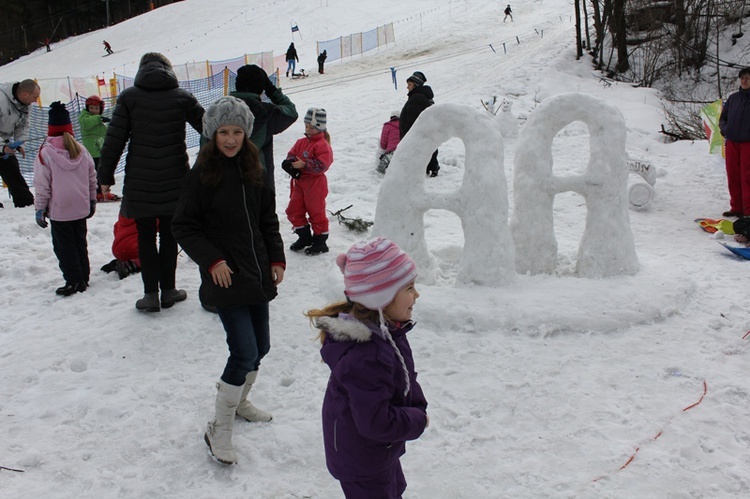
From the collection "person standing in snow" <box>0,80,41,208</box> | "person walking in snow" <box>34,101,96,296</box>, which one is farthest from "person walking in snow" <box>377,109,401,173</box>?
"person walking in snow" <box>34,101,96,296</box>

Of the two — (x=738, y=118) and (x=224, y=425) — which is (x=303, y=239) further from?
(x=738, y=118)

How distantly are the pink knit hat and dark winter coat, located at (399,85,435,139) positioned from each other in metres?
7.07

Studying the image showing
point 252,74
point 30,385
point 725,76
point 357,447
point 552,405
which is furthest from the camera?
point 725,76

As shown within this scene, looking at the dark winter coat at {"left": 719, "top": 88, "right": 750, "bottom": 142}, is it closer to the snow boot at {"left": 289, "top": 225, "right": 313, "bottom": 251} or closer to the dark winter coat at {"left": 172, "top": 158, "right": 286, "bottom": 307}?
the snow boot at {"left": 289, "top": 225, "right": 313, "bottom": 251}

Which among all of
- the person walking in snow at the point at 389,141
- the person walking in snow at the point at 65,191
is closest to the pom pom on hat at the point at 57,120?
the person walking in snow at the point at 65,191

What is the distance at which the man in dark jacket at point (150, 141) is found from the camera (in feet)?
14.5

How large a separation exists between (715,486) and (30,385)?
4.10 metres

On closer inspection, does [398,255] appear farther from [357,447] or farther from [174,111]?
[174,111]

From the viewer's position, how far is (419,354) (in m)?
4.26

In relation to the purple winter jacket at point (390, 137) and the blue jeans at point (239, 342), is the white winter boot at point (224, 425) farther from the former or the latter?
the purple winter jacket at point (390, 137)

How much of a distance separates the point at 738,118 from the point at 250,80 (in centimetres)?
589

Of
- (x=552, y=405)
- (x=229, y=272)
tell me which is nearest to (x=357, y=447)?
(x=229, y=272)

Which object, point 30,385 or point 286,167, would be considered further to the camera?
point 286,167

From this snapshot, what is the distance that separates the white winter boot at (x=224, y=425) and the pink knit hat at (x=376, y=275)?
1318mm
